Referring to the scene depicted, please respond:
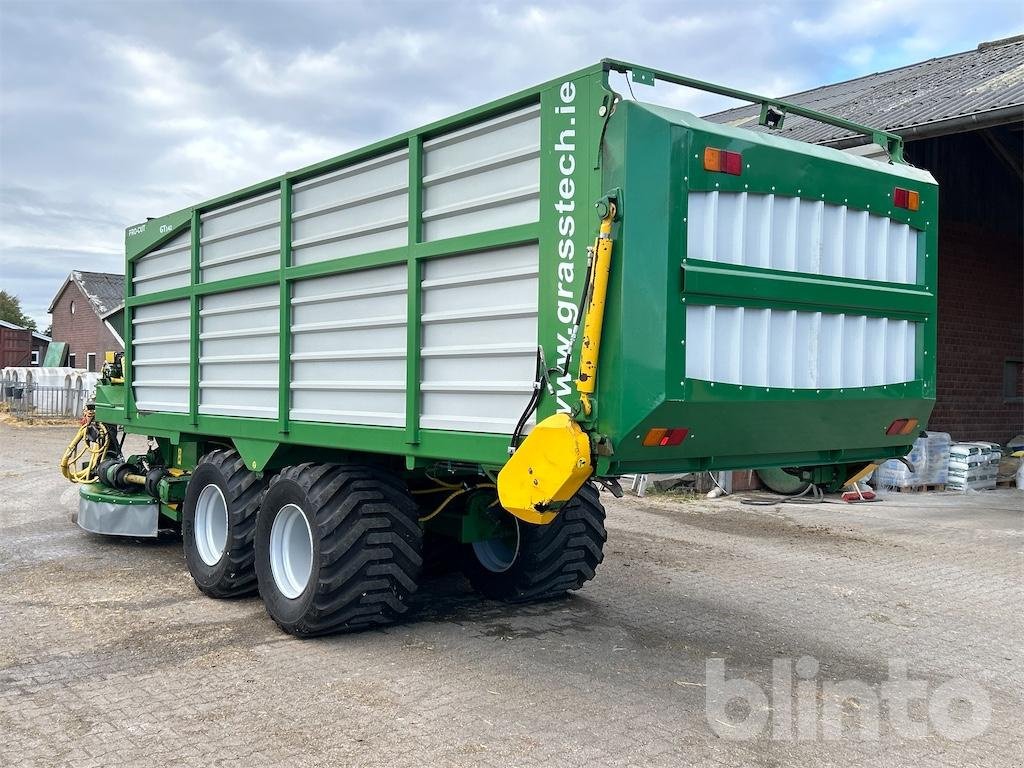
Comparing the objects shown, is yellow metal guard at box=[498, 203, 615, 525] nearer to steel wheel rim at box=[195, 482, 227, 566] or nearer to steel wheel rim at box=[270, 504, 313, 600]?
steel wheel rim at box=[270, 504, 313, 600]

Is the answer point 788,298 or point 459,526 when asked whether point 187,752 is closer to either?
point 459,526

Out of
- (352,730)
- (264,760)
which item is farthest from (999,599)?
(264,760)

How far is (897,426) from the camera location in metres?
4.96

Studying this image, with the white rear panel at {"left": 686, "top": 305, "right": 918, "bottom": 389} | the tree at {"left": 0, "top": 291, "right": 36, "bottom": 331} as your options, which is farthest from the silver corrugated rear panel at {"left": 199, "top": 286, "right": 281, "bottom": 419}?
the tree at {"left": 0, "top": 291, "right": 36, "bottom": 331}

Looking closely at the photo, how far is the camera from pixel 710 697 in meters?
4.53

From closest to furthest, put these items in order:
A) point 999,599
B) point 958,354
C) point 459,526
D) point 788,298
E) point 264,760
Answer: point 264,760 < point 788,298 < point 459,526 < point 999,599 < point 958,354

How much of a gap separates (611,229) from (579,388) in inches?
26.0

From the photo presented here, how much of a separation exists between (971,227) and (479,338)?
43.5 feet

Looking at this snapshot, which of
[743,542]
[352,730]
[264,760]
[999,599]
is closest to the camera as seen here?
[264,760]

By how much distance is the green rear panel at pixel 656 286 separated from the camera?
12.5 feet

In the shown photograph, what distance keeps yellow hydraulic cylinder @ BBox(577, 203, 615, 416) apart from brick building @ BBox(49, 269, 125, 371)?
41.6m

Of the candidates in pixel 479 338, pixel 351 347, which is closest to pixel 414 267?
pixel 479 338

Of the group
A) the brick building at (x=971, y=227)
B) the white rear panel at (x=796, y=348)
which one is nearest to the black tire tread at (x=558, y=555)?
the white rear panel at (x=796, y=348)

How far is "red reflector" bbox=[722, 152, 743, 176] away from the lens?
4023mm
